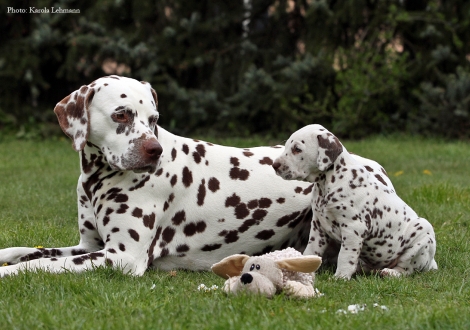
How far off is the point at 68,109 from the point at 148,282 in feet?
4.37

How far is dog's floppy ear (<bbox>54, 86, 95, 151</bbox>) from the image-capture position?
16.0ft

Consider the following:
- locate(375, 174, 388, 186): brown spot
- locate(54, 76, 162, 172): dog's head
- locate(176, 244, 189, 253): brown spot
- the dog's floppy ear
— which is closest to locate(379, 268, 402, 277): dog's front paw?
locate(375, 174, 388, 186): brown spot

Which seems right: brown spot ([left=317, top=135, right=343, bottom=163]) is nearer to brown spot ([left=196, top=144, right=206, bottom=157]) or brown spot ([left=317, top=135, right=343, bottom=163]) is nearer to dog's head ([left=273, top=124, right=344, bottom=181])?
dog's head ([left=273, top=124, right=344, bottom=181])

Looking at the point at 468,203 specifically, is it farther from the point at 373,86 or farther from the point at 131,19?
the point at 131,19

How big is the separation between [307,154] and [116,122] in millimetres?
1343

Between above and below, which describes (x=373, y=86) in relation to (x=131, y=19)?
below

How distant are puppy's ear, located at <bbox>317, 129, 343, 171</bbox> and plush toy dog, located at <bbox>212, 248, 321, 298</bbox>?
72 cm

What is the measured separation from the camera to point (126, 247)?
4938mm

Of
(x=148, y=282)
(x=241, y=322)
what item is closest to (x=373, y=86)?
(x=148, y=282)

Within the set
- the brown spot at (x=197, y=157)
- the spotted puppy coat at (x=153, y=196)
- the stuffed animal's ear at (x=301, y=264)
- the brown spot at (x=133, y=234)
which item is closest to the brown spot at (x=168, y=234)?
the spotted puppy coat at (x=153, y=196)

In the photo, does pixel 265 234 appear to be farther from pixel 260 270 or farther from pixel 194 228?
pixel 260 270

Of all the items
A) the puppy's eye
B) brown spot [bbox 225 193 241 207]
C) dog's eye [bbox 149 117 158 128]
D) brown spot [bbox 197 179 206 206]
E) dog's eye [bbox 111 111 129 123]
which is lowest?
brown spot [bbox 225 193 241 207]

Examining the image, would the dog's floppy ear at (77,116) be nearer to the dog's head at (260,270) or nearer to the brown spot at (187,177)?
the brown spot at (187,177)

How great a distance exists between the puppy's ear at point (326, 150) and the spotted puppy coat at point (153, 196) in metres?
0.69
